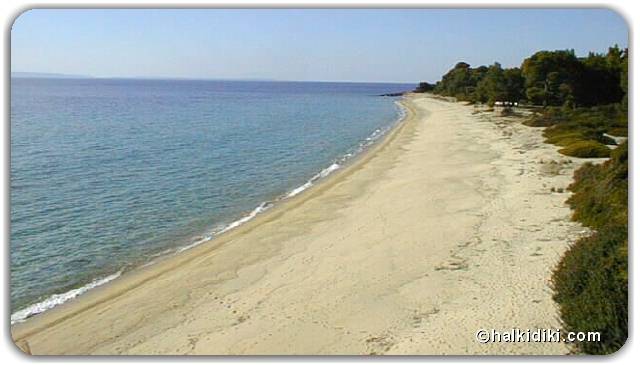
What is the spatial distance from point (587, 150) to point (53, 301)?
68.0 ft

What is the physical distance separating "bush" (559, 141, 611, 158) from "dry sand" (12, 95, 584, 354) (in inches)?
168

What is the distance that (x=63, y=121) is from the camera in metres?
40.5

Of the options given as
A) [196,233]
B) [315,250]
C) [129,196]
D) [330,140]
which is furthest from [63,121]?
[315,250]

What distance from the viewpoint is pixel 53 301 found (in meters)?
12.6

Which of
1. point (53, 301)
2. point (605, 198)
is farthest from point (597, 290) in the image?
point (53, 301)

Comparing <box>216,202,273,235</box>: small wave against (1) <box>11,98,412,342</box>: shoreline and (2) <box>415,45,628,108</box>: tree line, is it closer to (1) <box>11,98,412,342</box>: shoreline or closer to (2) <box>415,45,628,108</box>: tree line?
(1) <box>11,98,412,342</box>: shoreline

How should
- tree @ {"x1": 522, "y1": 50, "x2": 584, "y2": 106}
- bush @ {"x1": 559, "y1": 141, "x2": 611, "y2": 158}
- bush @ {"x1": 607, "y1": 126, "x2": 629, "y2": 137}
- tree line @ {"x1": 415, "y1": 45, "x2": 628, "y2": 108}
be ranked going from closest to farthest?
bush @ {"x1": 559, "y1": 141, "x2": 611, "y2": 158}
bush @ {"x1": 607, "y1": 126, "x2": 629, "y2": 137}
tree line @ {"x1": 415, "y1": 45, "x2": 628, "y2": 108}
tree @ {"x1": 522, "y1": 50, "x2": 584, "y2": 106}

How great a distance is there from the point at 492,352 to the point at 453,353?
54cm

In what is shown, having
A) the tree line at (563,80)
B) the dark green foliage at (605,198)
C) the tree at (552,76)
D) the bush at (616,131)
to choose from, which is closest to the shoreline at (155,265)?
the dark green foliage at (605,198)

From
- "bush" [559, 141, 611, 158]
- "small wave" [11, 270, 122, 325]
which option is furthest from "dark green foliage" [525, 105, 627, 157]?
"small wave" [11, 270, 122, 325]

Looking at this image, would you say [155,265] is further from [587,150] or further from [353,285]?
[587,150]

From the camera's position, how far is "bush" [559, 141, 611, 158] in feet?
75.9

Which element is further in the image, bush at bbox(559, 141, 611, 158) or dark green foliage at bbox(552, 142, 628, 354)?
bush at bbox(559, 141, 611, 158)

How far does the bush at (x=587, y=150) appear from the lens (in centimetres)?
2314
